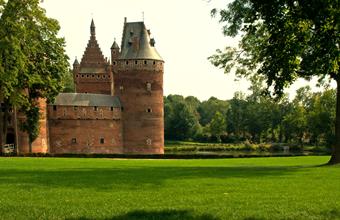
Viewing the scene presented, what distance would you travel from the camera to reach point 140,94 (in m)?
58.2

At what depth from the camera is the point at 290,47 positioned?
11.8 metres

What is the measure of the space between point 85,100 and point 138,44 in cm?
915

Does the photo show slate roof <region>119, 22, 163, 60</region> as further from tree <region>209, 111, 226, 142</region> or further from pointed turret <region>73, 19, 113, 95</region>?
tree <region>209, 111, 226, 142</region>

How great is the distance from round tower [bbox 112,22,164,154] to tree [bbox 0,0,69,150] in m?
13.8

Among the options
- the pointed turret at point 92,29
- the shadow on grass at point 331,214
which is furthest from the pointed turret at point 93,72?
the shadow on grass at point 331,214

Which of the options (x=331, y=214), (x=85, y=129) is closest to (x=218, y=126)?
(x=85, y=129)

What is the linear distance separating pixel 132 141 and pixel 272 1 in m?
49.2

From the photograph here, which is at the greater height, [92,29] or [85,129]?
[92,29]

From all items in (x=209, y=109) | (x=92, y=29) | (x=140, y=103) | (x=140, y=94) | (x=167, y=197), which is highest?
(x=92, y=29)

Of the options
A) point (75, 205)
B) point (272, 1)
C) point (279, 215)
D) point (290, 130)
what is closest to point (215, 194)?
point (279, 215)

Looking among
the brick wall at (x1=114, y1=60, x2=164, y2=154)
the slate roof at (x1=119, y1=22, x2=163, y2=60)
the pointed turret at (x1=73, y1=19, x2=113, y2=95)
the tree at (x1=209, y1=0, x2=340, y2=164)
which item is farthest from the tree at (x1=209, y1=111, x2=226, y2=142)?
the tree at (x1=209, y1=0, x2=340, y2=164)

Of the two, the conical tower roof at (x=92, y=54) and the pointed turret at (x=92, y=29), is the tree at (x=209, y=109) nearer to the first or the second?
the conical tower roof at (x=92, y=54)

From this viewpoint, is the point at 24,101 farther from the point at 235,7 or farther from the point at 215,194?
the point at 215,194

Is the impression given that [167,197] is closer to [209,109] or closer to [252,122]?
[252,122]
